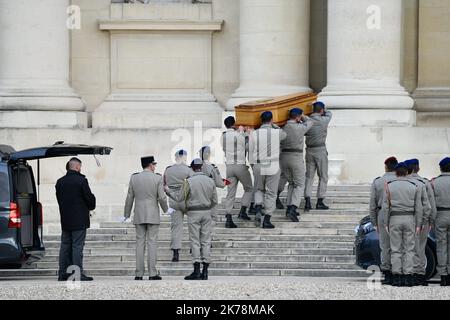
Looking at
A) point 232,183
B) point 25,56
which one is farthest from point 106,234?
point 25,56

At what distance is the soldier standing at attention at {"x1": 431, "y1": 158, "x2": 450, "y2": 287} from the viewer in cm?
2547

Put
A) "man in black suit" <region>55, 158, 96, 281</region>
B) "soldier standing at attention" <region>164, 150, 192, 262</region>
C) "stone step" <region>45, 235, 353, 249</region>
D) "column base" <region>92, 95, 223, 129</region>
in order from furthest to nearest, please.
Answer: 1. "column base" <region>92, 95, 223, 129</region>
2. "stone step" <region>45, 235, 353, 249</region>
3. "soldier standing at attention" <region>164, 150, 192, 262</region>
4. "man in black suit" <region>55, 158, 96, 281</region>

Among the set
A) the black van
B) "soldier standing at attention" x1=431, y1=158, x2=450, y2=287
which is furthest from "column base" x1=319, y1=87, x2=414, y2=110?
"soldier standing at attention" x1=431, y1=158, x2=450, y2=287

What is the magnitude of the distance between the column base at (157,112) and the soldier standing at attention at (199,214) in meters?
9.23

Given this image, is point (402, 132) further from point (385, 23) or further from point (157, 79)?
point (157, 79)

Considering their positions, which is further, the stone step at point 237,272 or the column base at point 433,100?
the column base at point 433,100

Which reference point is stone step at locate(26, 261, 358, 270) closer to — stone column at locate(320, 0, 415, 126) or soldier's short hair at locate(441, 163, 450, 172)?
soldier's short hair at locate(441, 163, 450, 172)

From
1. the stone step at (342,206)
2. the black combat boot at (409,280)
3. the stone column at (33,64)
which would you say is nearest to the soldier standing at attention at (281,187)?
the stone step at (342,206)

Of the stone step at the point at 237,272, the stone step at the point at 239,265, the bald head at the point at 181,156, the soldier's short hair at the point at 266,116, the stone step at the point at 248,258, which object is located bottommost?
the stone step at the point at 237,272

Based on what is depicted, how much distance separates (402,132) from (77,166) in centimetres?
827

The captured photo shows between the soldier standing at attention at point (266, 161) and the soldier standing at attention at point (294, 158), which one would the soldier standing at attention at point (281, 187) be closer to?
the soldier standing at attention at point (294, 158)

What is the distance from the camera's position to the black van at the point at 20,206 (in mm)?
26344

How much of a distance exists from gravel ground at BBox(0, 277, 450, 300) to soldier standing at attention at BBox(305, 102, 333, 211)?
5591 millimetres

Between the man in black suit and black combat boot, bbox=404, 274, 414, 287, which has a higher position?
the man in black suit
